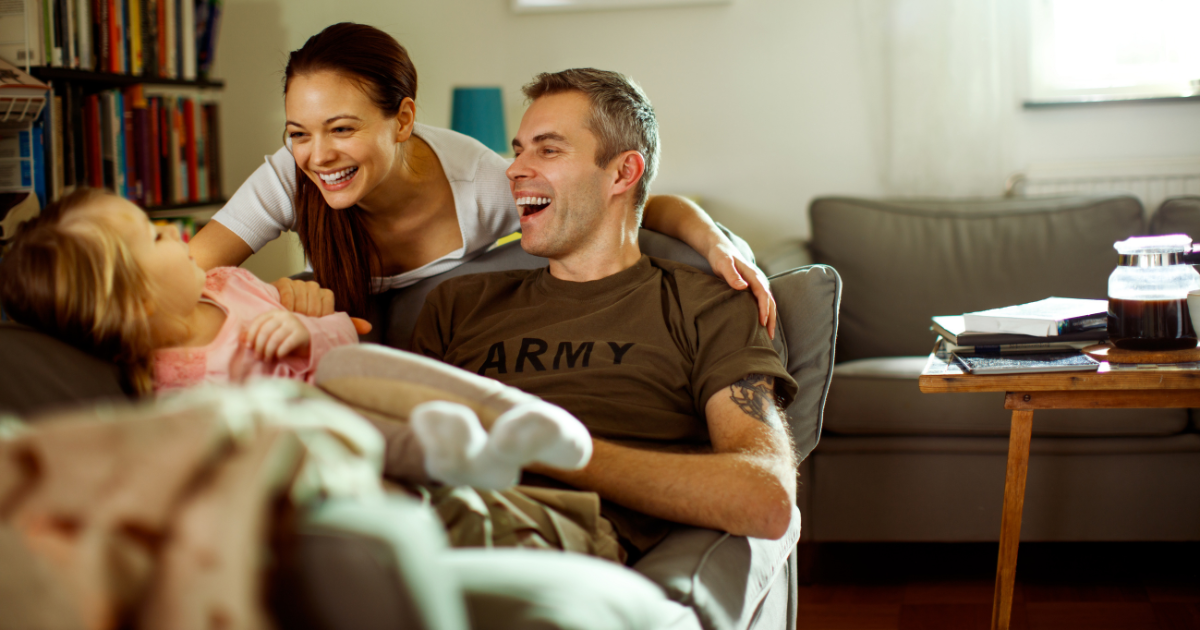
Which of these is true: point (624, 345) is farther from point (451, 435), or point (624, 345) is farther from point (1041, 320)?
point (1041, 320)

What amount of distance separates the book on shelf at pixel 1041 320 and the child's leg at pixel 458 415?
99cm

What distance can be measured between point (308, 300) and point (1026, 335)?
47.4 inches

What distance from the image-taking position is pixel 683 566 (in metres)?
0.98

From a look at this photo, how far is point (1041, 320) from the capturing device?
1.51 m

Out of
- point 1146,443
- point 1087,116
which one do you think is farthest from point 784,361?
point 1087,116

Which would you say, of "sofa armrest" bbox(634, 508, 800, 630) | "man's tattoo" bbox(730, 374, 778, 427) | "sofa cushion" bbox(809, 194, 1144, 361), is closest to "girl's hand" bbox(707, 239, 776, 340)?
"man's tattoo" bbox(730, 374, 778, 427)

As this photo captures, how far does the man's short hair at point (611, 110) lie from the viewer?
1.52 metres

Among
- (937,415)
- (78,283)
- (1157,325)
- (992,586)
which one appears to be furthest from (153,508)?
(992,586)

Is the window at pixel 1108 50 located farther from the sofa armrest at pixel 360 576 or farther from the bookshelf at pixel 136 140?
the sofa armrest at pixel 360 576

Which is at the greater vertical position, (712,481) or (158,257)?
(158,257)

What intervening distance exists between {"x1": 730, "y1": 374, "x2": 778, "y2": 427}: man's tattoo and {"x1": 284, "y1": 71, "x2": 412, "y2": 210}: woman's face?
2.52ft

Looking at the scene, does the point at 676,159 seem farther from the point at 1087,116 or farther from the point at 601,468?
the point at 601,468

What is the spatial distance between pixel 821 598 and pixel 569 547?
1240mm

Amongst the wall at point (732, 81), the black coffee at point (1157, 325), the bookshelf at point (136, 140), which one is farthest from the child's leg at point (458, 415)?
the wall at point (732, 81)
